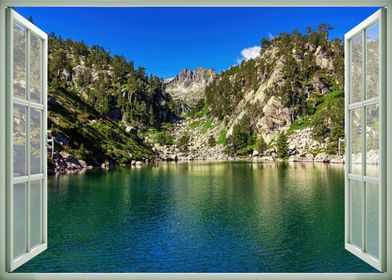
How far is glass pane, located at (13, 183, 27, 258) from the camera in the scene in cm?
630

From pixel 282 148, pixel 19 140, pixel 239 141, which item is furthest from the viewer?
pixel 239 141

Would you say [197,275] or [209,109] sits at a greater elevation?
[209,109]

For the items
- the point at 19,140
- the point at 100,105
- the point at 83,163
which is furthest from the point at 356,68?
the point at 100,105

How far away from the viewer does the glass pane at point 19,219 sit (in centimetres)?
630

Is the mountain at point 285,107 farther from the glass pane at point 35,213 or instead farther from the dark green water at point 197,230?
the glass pane at point 35,213

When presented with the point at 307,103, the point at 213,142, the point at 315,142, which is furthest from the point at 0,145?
the point at 213,142

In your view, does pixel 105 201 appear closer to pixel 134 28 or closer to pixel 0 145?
pixel 0 145

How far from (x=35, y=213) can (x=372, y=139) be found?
616cm

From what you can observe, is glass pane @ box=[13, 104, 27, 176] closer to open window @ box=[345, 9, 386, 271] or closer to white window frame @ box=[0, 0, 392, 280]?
white window frame @ box=[0, 0, 392, 280]

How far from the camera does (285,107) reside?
119 m

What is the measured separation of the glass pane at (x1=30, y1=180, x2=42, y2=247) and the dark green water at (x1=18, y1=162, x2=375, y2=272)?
1208 cm

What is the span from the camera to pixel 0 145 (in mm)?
6035

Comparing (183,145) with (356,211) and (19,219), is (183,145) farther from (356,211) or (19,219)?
(19,219)

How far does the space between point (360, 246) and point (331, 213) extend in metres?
24.0
